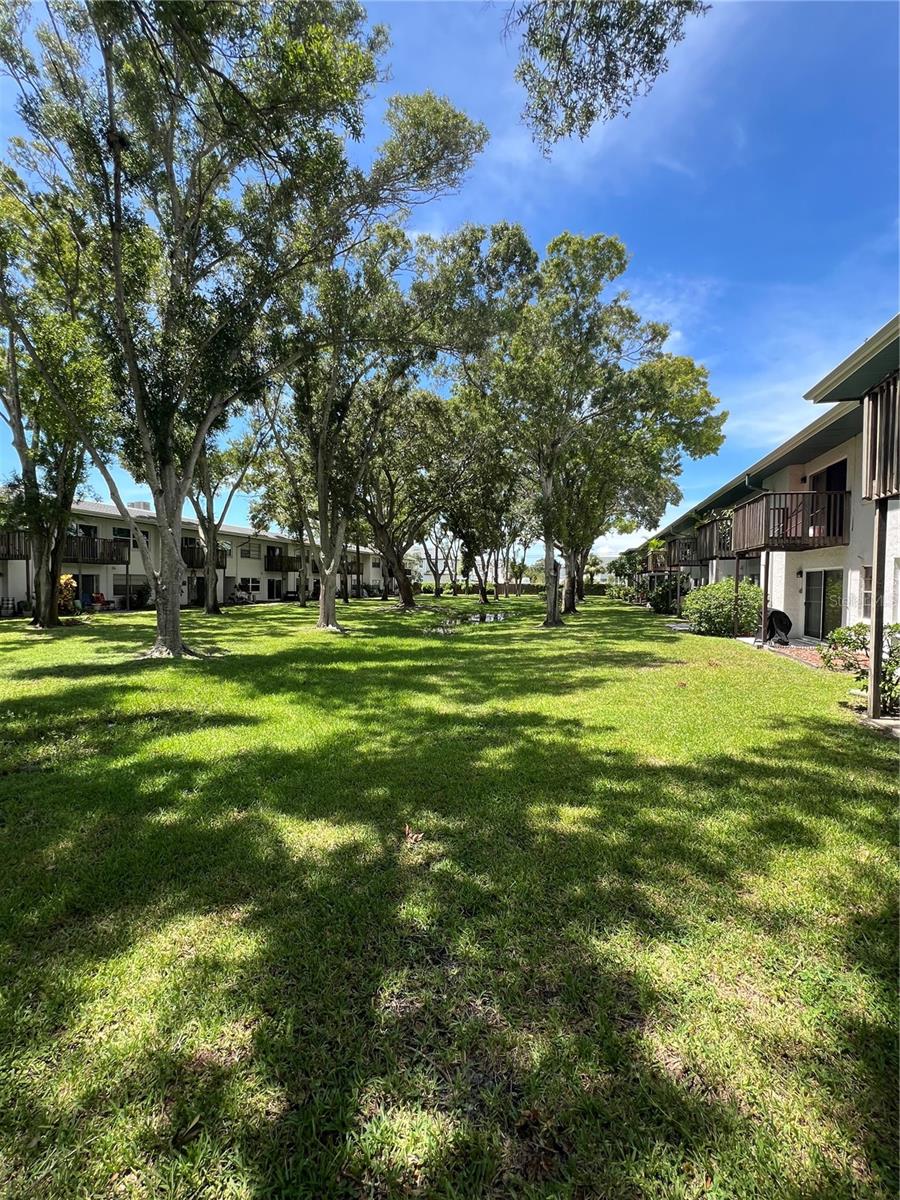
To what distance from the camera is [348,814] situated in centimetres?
401

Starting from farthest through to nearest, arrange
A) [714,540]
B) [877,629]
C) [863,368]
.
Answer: [714,540]
[863,368]
[877,629]

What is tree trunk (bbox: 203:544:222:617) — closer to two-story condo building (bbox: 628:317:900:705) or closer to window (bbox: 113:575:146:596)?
window (bbox: 113:575:146:596)

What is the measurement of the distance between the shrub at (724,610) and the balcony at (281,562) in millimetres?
33118

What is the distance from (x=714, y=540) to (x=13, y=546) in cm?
2921

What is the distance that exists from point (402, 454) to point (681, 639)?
16.0 meters

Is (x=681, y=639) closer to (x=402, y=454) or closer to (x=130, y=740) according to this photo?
(x=130, y=740)

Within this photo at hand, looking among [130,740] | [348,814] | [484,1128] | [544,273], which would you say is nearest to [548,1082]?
[484,1128]

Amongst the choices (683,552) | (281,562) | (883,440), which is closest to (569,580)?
(683,552)

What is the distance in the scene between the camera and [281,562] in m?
42.6

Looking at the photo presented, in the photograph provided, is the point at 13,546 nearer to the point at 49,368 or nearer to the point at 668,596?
the point at 49,368

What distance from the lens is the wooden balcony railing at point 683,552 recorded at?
949 inches

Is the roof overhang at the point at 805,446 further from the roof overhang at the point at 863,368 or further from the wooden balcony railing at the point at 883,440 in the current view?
the wooden balcony railing at the point at 883,440

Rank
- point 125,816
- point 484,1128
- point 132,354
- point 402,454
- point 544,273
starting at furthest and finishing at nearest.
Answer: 1. point 402,454
2. point 544,273
3. point 132,354
4. point 125,816
5. point 484,1128

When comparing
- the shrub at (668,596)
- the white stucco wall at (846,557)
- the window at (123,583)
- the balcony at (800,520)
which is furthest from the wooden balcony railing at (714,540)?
the window at (123,583)
